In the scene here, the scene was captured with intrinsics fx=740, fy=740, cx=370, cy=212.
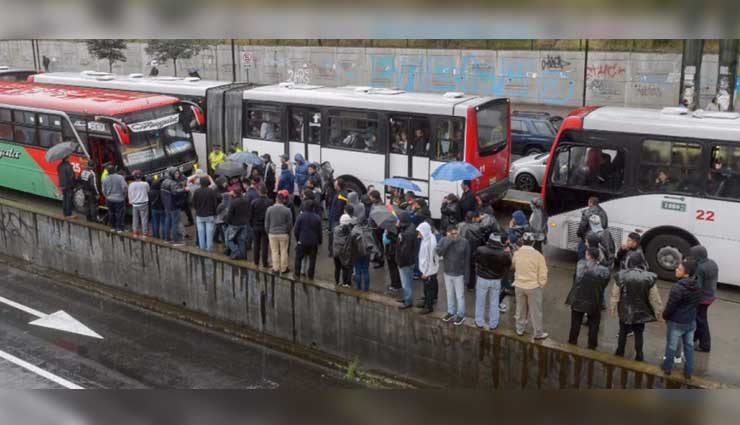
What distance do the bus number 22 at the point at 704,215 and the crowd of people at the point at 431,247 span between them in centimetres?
145

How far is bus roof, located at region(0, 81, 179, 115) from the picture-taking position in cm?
1762

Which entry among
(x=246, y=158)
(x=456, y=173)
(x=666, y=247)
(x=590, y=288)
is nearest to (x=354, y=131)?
(x=246, y=158)

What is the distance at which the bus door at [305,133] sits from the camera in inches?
696

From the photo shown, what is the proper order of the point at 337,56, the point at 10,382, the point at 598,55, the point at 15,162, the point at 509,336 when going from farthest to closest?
the point at 337,56 → the point at 598,55 → the point at 15,162 → the point at 10,382 → the point at 509,336

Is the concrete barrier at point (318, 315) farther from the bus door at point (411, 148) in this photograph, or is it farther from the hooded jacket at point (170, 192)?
the bus door at point (411, 148)

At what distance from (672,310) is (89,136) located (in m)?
13.7

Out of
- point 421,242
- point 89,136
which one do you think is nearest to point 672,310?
point 421,242

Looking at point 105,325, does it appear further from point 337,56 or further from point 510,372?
point 337,56

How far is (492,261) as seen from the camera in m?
10.6

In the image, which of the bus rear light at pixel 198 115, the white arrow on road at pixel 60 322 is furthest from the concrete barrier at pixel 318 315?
the bus rear light at pixel 198 115

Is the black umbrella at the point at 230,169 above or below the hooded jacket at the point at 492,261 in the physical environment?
above

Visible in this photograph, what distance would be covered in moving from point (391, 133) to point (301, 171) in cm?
216

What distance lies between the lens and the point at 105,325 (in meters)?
15.3

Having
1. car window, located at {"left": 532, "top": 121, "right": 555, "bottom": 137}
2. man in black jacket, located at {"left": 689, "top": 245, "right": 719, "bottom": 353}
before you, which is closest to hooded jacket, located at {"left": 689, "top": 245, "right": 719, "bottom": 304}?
man in black jacket, located at {"left": 689, "top": 245, "right": 719, "bottom": 353}
